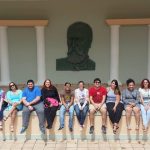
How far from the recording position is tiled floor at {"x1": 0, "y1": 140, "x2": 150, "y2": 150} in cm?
761

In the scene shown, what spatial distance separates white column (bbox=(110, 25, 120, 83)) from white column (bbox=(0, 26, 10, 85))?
356cm

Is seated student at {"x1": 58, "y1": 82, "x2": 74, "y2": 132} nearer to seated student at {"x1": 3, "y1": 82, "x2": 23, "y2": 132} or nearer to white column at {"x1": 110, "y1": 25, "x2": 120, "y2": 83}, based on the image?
seated student at {"x1": 3, "y1": 82, "x2": 23, "y2": 132}

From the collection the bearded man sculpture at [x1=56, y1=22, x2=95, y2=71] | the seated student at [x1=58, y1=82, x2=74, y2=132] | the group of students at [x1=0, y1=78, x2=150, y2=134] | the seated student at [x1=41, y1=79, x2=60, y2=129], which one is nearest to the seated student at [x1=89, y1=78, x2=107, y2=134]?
the group of students at [x1=0, y1=78, x2=150, y2=134]

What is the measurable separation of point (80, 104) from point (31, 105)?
118cm

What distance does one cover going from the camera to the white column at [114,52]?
11.3m

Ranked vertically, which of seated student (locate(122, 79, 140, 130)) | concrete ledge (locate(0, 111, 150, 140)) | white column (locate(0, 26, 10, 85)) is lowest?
concrete ledge (locate(0, 111, 150, 140))

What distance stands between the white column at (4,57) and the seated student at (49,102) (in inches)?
148

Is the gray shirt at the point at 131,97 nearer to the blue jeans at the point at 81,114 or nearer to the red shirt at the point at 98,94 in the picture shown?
the red shirt at the point at 98,94

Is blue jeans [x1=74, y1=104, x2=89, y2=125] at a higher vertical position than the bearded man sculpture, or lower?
lower

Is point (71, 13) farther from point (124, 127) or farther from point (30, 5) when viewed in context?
point (124, 127)

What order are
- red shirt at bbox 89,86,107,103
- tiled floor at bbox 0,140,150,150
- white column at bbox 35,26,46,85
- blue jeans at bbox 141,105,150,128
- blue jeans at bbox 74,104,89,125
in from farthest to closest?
white column at bbox 35,26,46,85 → red shirt at bbox 89,86,107,103 → blue jeans at bbox 74,104,89,125 → blue jeans at bbox 141,105,150,128 → tiled floor at bbox 0,140,150,150

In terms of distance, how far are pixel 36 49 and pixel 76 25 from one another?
1.60m

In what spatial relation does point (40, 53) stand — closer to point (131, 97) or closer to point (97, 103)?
point (97, 103)

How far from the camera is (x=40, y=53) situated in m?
11.6
